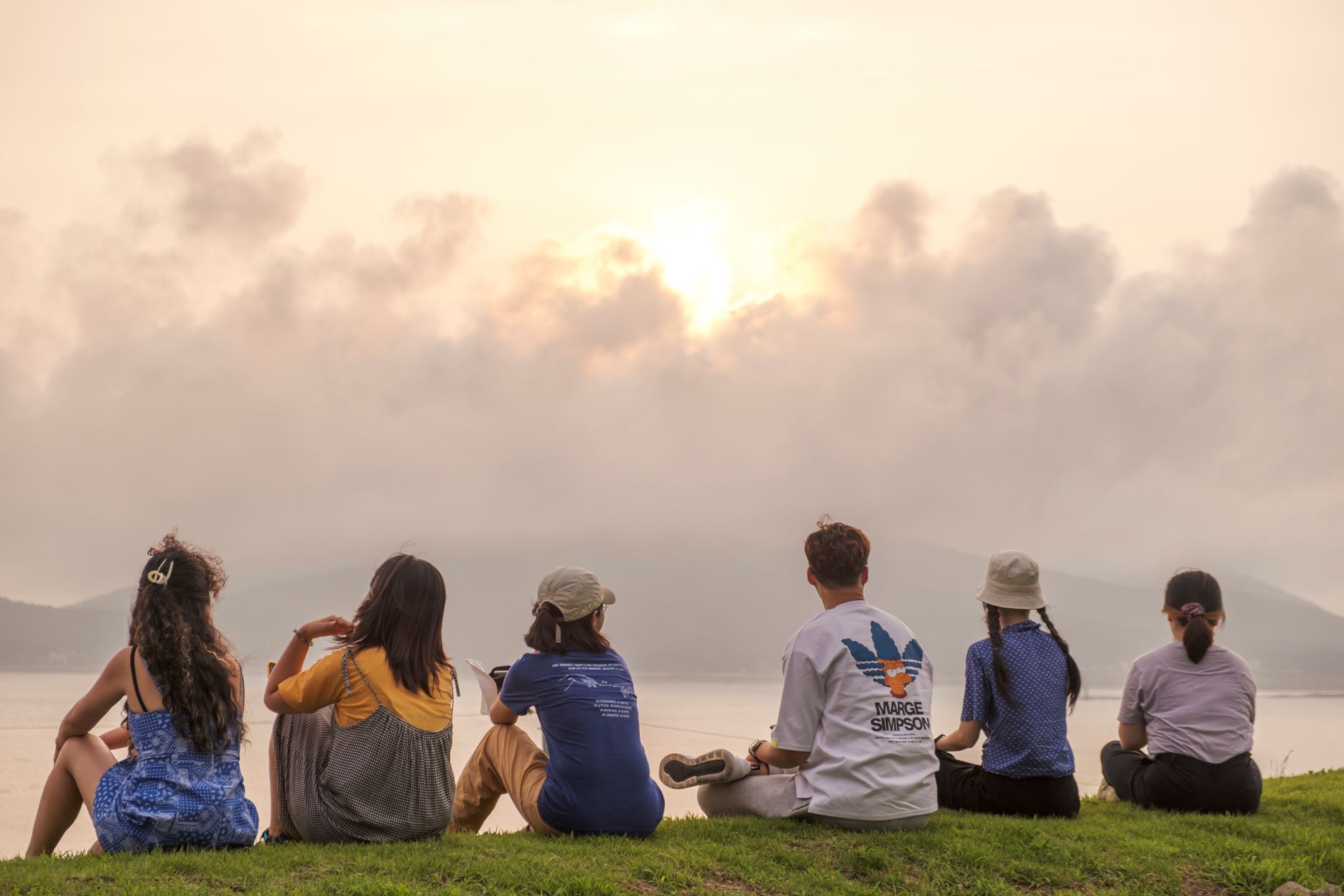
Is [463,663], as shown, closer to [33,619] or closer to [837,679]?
[837,679]

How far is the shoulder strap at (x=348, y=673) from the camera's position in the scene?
264 inches

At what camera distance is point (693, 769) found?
7.74 metres

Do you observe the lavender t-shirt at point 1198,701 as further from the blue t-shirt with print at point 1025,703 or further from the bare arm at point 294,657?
the bare arm at point 294,657

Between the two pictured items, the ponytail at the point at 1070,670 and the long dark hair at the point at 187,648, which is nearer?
the long dark hair at the point at 187,648

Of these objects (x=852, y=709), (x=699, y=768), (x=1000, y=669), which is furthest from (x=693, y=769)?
(x=1000, y=669)

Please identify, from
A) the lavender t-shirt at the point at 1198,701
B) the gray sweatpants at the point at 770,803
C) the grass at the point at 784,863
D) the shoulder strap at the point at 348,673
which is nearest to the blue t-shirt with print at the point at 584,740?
the grass at the point at 784,863

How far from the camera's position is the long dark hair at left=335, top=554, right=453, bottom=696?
6.80 metres

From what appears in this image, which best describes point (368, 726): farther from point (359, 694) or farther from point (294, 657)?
point (294, 657)

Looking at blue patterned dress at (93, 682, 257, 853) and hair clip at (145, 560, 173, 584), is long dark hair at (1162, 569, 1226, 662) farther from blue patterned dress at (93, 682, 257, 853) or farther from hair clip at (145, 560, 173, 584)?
hair clip at (145, 560, 173, 584)

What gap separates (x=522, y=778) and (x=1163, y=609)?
5.30 m

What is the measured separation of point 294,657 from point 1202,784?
672cm

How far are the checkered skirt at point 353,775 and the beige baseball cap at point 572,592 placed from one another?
3.66ft

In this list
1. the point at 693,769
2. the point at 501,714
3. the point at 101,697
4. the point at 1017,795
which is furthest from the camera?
the point at 1017,795

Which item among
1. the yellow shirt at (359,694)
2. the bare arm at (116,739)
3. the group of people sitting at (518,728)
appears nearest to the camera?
the group of people sitting at (518,728)
